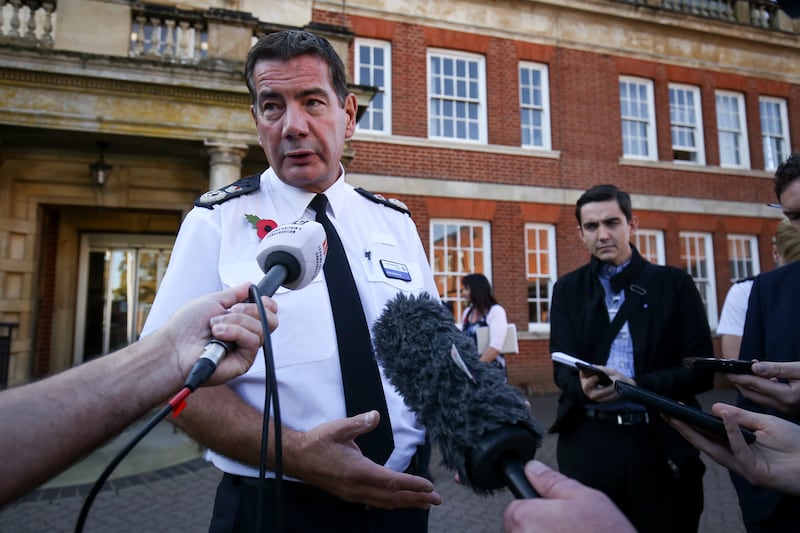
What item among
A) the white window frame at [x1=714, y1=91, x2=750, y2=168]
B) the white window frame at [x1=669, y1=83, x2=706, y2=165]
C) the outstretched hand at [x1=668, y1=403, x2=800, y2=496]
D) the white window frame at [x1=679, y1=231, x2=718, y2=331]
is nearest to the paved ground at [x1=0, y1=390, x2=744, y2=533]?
the outstretched hand at [x1=668, y1=403, x2=800, y2=496]

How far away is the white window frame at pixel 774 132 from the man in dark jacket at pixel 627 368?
13.7 metres

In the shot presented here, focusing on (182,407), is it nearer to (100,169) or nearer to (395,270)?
(395,270)

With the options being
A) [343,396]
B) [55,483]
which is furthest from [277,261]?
[55,483]

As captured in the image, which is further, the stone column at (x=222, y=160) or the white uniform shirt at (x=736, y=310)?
the stone column at (x=222, y=160)

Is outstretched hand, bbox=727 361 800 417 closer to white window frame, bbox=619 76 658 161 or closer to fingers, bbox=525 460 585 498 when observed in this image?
fingers, bbox=525 460 585 498

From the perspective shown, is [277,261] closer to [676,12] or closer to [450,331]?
[450,331]

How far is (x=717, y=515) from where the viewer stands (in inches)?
175

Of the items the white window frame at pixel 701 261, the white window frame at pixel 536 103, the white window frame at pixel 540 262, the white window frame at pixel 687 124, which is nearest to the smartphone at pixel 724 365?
the white window frame at pixel 540 262

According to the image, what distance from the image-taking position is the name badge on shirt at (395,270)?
1.80 meters

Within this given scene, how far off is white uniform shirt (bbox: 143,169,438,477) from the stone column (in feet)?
18.5

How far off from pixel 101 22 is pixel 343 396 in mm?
7782

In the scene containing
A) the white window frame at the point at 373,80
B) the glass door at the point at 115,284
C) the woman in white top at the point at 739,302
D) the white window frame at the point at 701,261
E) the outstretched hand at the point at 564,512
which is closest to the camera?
the outstretched hand at the point at 564,512

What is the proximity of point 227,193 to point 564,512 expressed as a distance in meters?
1.44

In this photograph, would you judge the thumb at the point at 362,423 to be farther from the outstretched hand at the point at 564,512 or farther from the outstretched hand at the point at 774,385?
the outstretched hand at the point at 774,385
